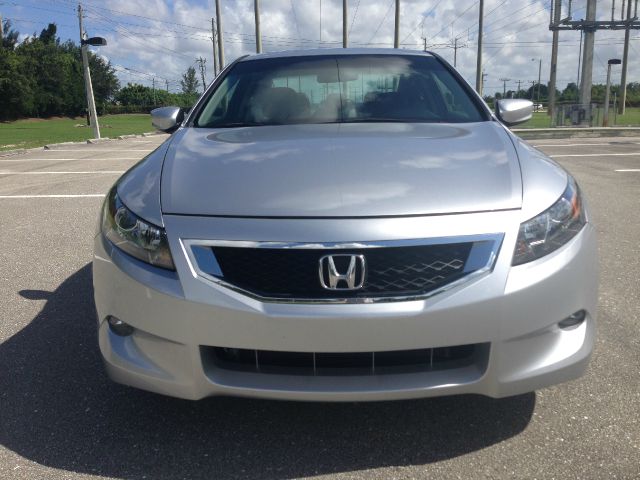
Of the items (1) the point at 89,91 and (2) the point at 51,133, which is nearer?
(1) the point at 89,91

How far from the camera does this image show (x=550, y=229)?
2072 mm

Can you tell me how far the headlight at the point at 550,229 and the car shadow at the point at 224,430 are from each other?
76 centimetres

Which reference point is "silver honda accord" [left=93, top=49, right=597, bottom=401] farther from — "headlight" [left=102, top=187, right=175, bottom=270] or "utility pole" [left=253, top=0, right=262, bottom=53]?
"utility pole" [left=253, top=0, right=262, bottom=53]

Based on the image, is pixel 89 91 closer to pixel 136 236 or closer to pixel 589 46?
pixel 589 46

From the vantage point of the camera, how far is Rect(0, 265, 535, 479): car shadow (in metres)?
2.11

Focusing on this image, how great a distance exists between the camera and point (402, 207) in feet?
6.50

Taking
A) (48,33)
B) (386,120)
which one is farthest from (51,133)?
(48,33)

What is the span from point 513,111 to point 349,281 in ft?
6.88

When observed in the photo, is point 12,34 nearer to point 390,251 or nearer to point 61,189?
point 61,189

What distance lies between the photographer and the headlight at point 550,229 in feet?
6.50

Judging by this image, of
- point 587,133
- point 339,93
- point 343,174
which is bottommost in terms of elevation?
point 587,133

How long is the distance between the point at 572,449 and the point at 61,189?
828cm

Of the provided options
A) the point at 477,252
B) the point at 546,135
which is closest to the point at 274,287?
the point at 477,252

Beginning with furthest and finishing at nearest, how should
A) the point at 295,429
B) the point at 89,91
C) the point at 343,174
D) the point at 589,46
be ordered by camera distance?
the point at 589,46 < the point at 89,91 < the point at 295,429 < the point at 343,174
